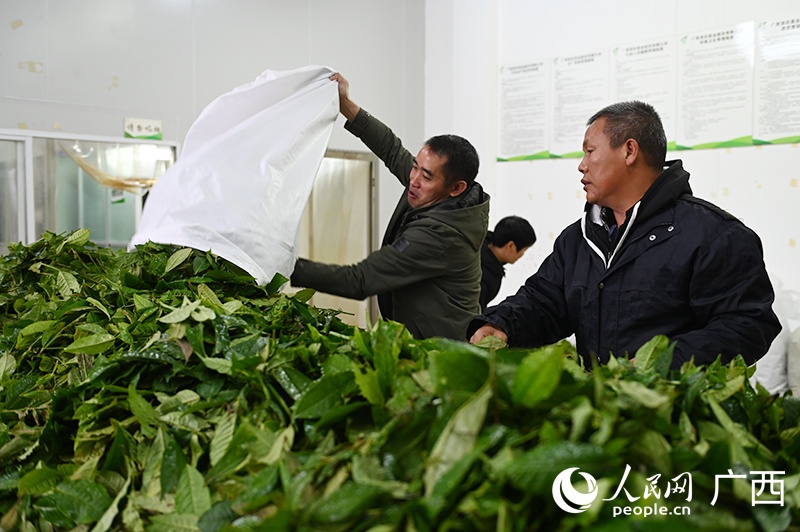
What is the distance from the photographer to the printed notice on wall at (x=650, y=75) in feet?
12.8

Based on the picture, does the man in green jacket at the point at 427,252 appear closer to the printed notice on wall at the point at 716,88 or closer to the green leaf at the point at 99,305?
the green leaf at the point at 99,305

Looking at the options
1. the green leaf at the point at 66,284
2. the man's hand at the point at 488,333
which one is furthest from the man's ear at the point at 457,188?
the green leaf at the point at 66,284

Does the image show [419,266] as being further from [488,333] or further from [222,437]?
[222,437]

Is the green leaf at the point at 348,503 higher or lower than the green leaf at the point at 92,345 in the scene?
lower

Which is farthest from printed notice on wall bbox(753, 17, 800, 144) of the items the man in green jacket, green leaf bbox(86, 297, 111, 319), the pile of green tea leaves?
green leaf bbox(86, 297, 111, 319)

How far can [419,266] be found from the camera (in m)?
2.47

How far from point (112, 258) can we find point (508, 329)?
1166mm

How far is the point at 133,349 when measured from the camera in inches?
51.9

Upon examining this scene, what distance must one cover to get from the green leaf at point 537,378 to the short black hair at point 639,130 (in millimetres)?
1306

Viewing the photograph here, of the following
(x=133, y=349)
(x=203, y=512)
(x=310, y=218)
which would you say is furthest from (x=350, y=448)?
(x=310, y=218)

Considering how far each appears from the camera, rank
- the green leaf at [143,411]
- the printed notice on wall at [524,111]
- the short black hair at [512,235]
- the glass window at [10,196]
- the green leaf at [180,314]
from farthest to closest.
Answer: the printed notice on wall at [524,111] < the short black hair at [512,235] < the glass window at [10,196] < the green leaf at [180,314] < the green leaf at [143,411]

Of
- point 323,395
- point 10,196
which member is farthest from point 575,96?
point 323,395

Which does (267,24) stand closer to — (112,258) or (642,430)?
(112,258)

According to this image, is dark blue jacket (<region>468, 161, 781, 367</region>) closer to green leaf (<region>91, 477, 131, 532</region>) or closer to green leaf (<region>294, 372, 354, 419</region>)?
green leaf (<region>294, 372, 354, 419</region>)
